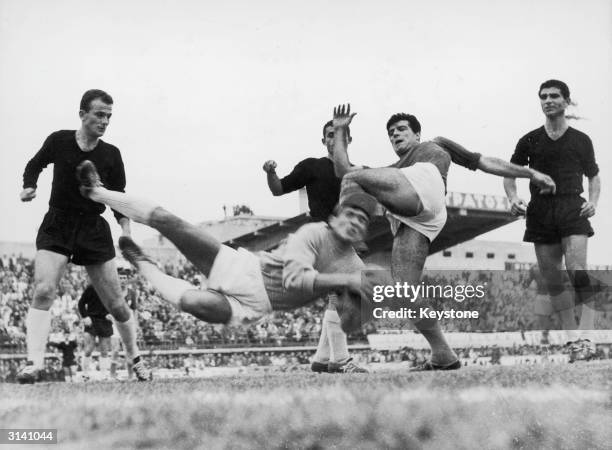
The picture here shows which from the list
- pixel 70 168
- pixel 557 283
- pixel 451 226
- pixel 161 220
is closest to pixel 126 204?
pixel 161 220

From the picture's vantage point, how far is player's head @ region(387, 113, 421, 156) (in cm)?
622

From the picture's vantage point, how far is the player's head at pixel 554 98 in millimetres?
6422

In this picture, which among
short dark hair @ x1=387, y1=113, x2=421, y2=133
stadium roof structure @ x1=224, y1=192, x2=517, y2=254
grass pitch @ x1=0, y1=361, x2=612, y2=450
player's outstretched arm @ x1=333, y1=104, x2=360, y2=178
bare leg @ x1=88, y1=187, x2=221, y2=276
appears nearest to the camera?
grass pitch @ x1=0, y1=361, x2=612, y2=450

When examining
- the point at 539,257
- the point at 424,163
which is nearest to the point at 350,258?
the point at 424,163

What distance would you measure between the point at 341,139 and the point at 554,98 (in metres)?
1.61

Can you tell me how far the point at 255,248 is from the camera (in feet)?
19.7

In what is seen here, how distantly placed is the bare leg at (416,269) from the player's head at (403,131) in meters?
0.60

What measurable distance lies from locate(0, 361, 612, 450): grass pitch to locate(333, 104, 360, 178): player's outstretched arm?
4.83 ft

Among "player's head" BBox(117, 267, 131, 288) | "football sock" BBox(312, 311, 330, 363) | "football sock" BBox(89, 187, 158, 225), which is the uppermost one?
"football sock" BBox(89, 187, 158, 225)

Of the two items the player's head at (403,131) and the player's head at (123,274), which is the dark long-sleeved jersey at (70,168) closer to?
the player's head at (123,274)

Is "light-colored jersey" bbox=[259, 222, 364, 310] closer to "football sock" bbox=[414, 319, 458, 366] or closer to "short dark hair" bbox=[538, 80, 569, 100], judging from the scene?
"football sock" bbox=[414, 319, 458, 366]

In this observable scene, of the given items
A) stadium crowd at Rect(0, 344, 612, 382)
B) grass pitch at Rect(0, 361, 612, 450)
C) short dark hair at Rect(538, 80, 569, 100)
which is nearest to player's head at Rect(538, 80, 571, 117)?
short dark hair at Rect(538, 80, 569, 100)

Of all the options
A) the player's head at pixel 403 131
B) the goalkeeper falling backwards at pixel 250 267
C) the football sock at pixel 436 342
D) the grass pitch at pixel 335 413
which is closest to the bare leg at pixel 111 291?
the goalkeeper falling backwards at pixel 250 267

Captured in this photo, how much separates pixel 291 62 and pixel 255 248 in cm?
139
